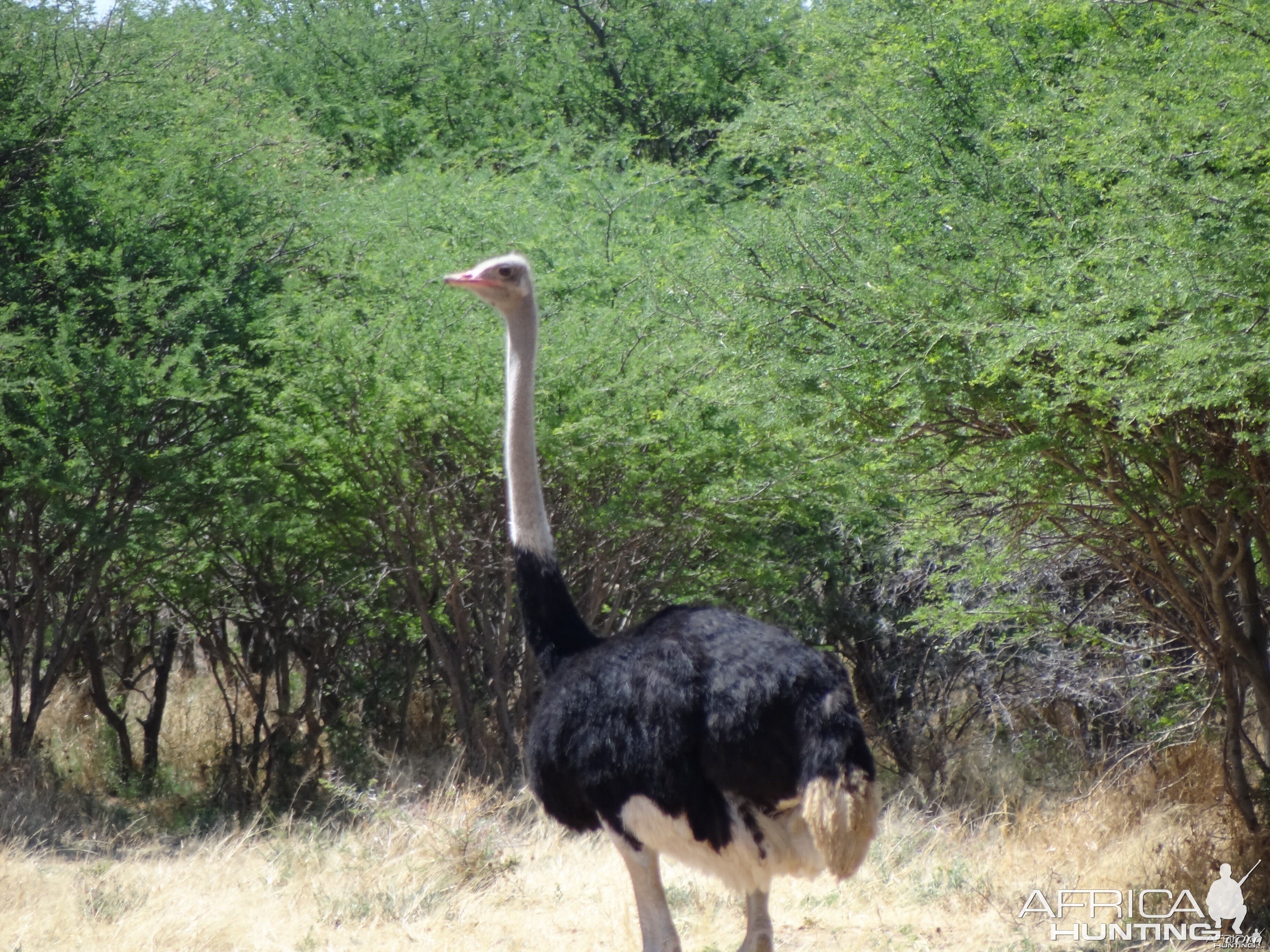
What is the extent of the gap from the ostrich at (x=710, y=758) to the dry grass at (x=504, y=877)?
150 cm

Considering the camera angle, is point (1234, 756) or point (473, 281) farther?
point (1234, 756)

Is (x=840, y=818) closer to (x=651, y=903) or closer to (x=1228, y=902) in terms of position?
(x=651, y=903)

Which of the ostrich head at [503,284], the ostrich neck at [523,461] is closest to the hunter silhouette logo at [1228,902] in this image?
the ostrich neck at [523,461]

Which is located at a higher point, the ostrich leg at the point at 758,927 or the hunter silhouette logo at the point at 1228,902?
the ostrich leg at the point at 758,927

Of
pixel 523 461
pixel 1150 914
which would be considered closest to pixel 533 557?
pixel 523 461

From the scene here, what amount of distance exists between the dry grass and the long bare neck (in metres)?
1.58

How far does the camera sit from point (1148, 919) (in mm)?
5906

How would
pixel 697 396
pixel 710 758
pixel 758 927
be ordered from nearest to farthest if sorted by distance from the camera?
1. pixel 710 758
2. pixel 758 927
3. pixel 697 396

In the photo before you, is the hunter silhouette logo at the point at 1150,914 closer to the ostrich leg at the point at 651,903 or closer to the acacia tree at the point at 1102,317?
the acacia tree at the point at 1102,317

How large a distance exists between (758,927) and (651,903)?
394mm

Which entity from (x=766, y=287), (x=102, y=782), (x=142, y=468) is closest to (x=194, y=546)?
(x=142, y=468)

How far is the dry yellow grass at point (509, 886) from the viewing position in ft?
18.8

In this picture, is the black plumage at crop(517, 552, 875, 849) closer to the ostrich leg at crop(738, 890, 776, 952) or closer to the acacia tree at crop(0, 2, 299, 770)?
the ostrich leg at crop(738, 890, 776, 952)

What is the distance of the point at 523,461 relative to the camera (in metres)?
4.95
